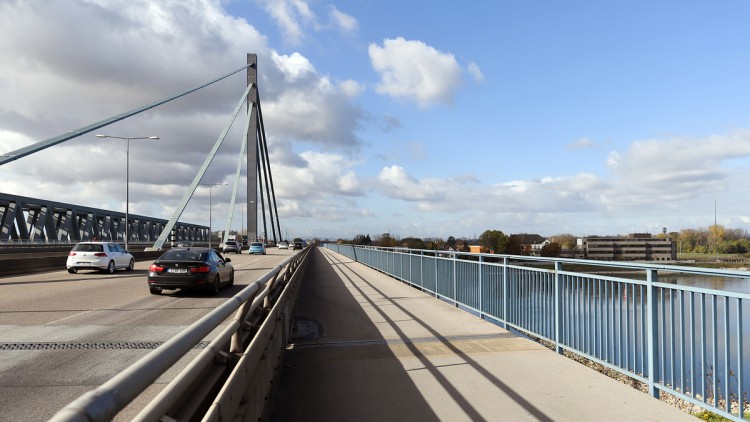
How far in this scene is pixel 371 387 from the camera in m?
5.42

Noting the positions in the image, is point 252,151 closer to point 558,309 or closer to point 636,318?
point 558,309

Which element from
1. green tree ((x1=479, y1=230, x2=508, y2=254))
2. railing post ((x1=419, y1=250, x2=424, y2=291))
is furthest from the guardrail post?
green tree ((x1=479, y1=230, x2=508, y2=254))

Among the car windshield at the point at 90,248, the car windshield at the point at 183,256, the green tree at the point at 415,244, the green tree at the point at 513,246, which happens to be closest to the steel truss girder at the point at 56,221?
the green tree at the point at 415,244

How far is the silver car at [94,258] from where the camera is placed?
22.9 m

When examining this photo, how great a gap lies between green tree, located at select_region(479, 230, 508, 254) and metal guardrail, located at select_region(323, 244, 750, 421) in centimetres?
11585

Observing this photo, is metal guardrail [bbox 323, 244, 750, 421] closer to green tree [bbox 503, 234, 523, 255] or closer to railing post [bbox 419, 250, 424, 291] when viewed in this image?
railing post [bbox 419, 250, 424, 291]

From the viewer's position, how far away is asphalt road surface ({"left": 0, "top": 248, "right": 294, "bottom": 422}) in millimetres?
5176

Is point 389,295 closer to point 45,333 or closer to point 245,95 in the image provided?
point 45,333

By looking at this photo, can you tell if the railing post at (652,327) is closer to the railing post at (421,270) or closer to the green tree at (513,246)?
the railing post at (421,270)

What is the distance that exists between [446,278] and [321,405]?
7.80m

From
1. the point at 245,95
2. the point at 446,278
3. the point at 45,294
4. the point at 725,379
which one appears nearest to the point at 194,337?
the point at 725,379

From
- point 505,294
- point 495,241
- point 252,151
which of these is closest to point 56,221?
point 252,151

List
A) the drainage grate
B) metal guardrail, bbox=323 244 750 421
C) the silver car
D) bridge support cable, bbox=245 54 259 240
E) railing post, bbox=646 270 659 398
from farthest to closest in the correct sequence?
1. bridge support cable, bbox=245 54 259 240
2. the silver car
3. the drainage grate
4. railing post, bbox=646 270 659 398
5. metal guardrail, bbox=323 244 750 421

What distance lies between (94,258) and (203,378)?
900 inches
